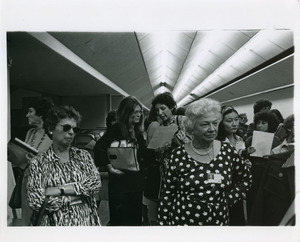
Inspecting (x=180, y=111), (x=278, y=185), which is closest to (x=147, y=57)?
(x=180, y=111)

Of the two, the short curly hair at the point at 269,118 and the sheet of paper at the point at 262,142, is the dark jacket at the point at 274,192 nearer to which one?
the sheet of paper at the point at 262,142

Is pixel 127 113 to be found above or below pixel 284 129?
above

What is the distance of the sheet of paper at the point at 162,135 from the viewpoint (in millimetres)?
2145

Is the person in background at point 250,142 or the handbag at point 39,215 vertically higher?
Result: the person in background at point 250,142

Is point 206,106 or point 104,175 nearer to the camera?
point 206,106

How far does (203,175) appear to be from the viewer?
78.6 inches

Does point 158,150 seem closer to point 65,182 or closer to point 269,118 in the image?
point 65,182

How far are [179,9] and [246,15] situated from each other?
15.7 inches

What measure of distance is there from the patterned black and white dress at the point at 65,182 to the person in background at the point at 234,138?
0.79 m

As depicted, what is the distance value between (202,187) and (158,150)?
1.16 feet

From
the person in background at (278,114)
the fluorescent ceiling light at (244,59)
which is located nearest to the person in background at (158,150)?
the fluorescent ceiling light at (244,59)
